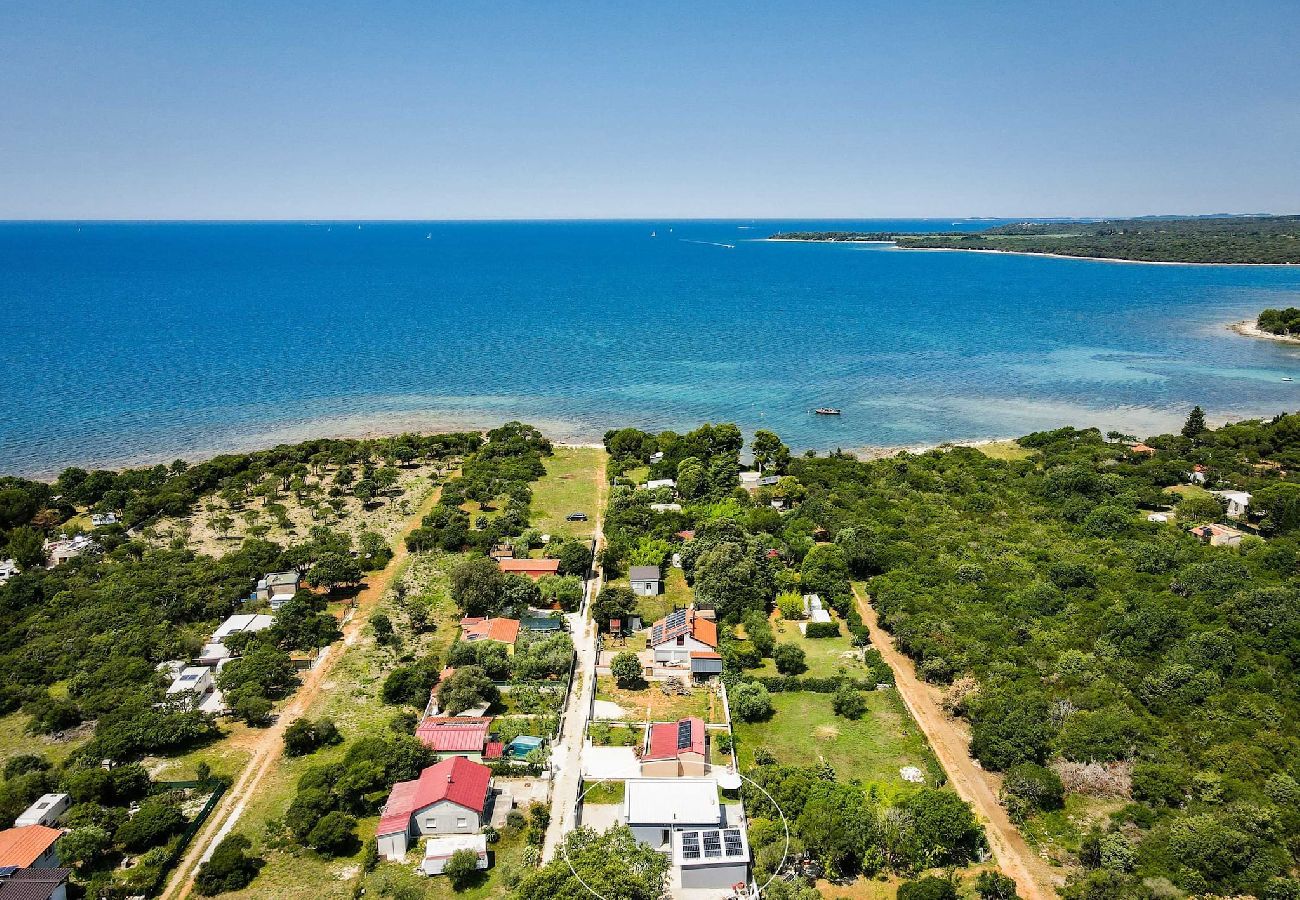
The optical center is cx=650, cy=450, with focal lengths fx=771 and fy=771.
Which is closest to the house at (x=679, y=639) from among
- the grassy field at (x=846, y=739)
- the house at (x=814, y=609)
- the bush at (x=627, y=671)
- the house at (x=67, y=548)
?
the bush at (x=627, y=671)

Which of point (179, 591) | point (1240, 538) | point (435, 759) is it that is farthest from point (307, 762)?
point (1240, 538)

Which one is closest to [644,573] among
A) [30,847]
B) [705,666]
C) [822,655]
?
[705,666]

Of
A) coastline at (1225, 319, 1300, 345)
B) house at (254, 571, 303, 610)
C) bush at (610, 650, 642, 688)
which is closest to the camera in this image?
bush at (610, 650, 642, 688)

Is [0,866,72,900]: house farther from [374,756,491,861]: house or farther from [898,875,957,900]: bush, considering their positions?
[898,875,957,900]: bush

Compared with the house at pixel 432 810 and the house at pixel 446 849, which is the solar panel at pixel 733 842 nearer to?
the house at pixel 446 849

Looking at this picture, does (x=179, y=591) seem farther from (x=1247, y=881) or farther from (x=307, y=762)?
(x=1247, y=881)

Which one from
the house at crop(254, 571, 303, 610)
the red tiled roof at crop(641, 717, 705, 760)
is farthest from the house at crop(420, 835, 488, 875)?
the house at crop(254, 571, 303, 610)
